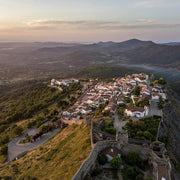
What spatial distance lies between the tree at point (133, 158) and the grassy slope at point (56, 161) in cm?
569

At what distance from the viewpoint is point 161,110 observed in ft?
144

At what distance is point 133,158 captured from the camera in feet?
78.5

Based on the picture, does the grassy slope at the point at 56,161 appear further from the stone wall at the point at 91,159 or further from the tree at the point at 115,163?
the tree at the point at 115,163

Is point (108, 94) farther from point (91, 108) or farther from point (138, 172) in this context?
point (138, 172)

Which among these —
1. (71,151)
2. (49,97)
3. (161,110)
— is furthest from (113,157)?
(49,97)

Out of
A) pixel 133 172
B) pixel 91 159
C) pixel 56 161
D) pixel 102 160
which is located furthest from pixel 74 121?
pixel 133 172

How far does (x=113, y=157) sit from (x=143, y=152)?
4.85 meters

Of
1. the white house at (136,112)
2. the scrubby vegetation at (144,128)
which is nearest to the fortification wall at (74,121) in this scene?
the scrubby vegetation at (144,128)

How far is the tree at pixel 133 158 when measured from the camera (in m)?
23.8

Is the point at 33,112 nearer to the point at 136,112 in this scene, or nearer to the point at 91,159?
the point at 136,112

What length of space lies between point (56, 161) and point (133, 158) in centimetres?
1150

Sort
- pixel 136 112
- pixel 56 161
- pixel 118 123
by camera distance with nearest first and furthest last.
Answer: pixel 56 161 < pixel 118 123 < pixel 136 112

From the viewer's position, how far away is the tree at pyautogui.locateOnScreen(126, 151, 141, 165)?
23.8 m

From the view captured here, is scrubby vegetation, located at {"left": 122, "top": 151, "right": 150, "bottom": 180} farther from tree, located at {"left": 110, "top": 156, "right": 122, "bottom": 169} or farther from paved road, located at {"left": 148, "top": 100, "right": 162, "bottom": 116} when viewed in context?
paved road, located at {"left": 148, "top": 100, "right": 162, "bottom": 116}
